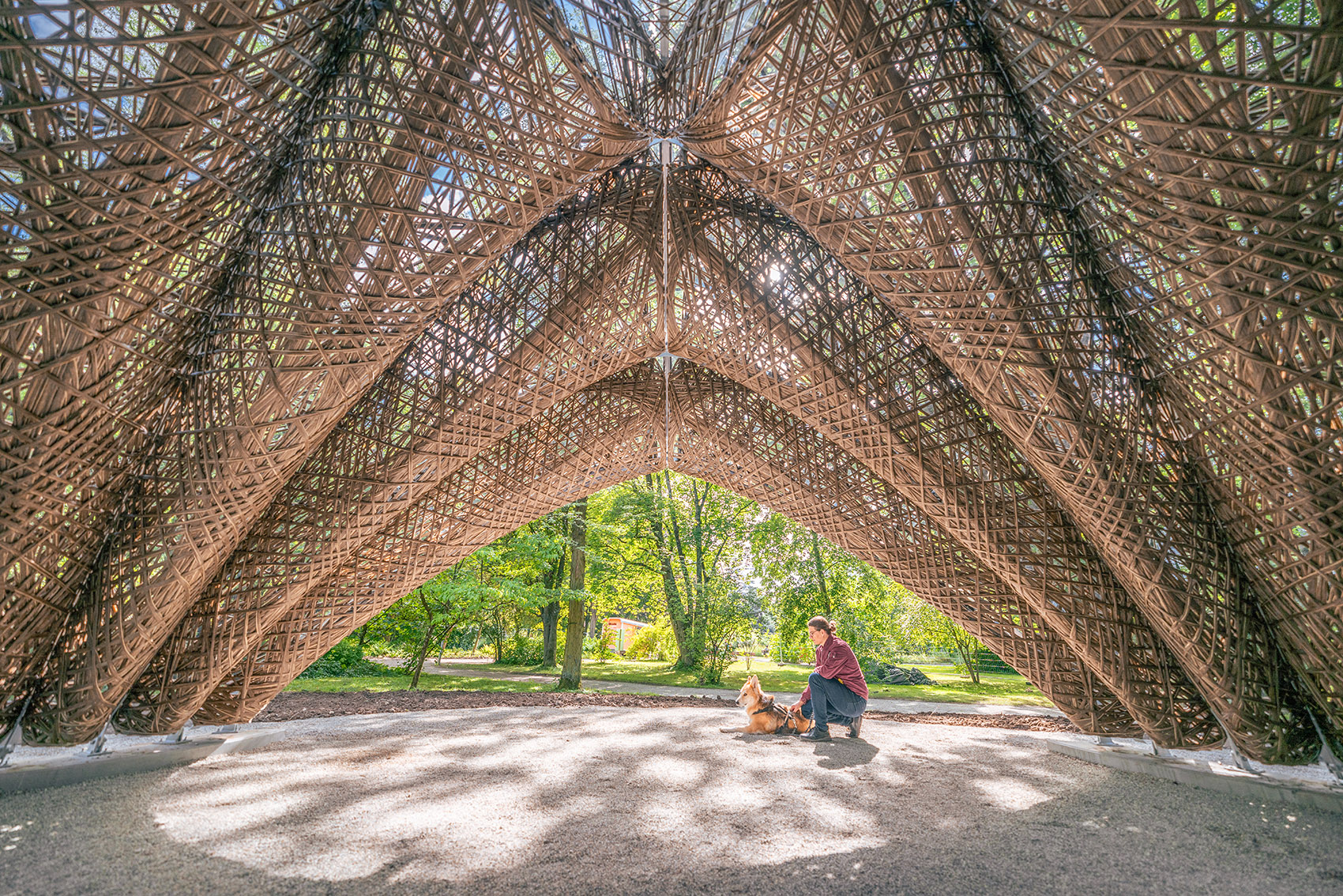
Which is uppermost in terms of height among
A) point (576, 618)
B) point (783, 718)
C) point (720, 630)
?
point (576, 618)

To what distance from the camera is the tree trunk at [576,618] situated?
1386cm

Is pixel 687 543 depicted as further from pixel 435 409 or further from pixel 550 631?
pixel 435 409

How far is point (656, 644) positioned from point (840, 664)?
21068 millimetres

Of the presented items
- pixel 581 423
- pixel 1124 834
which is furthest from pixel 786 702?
pixel 1124 834

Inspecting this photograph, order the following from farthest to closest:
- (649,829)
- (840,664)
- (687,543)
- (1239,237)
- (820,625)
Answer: (687,543)
(820,625)
(840,664)
(649,829)
(1239,237)

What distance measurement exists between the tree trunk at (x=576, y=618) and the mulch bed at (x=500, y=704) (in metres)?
0.87

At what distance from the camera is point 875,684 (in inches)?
757

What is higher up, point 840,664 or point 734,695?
point 840,664

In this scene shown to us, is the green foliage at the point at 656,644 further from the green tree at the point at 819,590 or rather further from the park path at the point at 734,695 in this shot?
the park path at the point at 734,695

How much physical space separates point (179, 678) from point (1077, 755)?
931 centimetres

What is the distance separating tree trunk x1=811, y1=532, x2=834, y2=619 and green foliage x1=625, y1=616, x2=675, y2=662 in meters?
6.40

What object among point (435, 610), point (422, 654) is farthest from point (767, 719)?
point (435, 610)

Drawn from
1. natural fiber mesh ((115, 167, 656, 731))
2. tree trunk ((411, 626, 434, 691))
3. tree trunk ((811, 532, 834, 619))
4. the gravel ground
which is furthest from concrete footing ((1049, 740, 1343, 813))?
tree trunk ((411, 626, 434, 691))

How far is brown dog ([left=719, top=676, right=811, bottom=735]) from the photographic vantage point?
25.7ft
